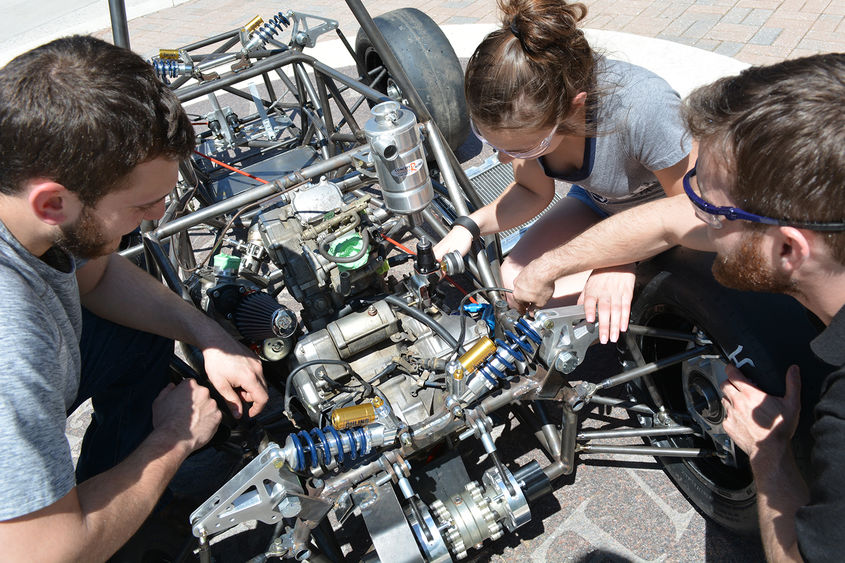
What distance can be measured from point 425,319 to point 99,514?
102cm

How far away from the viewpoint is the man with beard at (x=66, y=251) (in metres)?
1.27

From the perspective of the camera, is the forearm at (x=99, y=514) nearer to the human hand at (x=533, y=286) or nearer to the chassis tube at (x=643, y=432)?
the human hand at (x=533, y=286)

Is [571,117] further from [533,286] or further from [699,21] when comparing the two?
[699,21]

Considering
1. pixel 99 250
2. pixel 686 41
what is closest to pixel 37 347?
pixel 99 250

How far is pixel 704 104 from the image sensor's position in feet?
4.33

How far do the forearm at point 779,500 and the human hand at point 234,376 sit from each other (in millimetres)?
1385

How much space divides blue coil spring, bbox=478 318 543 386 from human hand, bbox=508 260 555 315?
0.28 m

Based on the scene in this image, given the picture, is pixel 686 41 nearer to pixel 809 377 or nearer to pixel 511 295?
pixel 511 295

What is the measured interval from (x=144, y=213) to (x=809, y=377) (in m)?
1.74

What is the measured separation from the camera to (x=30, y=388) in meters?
1.30

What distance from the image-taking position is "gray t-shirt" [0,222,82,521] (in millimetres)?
1235

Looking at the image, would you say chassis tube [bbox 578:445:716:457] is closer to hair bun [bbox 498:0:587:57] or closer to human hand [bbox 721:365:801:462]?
human hand [bbox 721:365:801:462]

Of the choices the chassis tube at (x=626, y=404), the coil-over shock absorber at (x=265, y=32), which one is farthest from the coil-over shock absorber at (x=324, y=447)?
the coil-over shock absorber at (x=265, y=32)

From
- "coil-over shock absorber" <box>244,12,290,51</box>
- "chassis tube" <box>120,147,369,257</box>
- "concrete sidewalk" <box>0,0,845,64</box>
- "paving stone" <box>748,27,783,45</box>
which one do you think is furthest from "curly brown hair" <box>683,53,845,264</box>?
"paving stone" <box>748,27,783,45</box>
